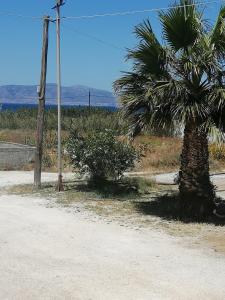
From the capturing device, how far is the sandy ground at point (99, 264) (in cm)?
708

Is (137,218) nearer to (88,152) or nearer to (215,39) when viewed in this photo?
(215,39)

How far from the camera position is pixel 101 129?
20.8m

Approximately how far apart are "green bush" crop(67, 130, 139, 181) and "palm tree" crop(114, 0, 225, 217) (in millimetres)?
4686

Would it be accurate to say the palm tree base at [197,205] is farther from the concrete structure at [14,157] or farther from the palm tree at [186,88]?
the concrete structure at [14,157]

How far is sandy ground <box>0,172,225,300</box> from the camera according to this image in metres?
7.08

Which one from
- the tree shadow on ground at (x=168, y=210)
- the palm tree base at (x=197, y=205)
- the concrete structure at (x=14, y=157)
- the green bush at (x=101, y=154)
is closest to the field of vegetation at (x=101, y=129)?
the green bush at (x=101, y=154)

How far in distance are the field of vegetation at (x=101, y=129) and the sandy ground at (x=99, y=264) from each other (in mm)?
3019

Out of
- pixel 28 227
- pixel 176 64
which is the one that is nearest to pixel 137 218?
pixel 28 227

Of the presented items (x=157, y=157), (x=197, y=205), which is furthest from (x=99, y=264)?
(x=157, y=157)

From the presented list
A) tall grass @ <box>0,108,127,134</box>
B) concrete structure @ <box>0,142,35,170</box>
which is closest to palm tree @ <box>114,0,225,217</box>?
concrete structure @ <box>0,142,35,170</box>

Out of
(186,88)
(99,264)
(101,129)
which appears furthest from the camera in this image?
(101,129)

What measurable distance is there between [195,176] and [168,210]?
160 cm

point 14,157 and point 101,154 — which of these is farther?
point 14,157

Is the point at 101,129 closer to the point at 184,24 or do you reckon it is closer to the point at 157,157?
the point at 157,157
